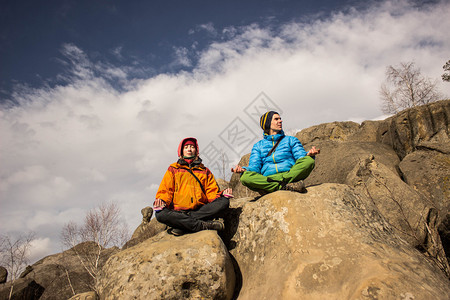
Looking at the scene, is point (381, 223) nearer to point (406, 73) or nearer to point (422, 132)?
point (422, 132)

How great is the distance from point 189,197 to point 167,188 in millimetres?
366

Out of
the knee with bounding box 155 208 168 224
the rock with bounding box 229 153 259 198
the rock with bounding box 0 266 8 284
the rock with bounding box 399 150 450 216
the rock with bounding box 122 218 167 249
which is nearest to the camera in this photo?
the knee with bounding box 155 208 168 224

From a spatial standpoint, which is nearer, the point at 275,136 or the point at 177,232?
the point at 177,232

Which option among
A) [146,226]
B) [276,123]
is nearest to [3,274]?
[146,226]

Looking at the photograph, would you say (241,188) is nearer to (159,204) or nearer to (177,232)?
(177,232)

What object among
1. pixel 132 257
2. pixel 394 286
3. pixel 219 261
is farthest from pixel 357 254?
pixel 132 257

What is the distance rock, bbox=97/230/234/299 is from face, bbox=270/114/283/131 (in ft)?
7.74

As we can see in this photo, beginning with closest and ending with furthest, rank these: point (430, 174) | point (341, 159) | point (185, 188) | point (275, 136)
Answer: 1. point (185, 188)
2. point (275, 136)
3. point (430, 174)
4. point (341, 159)

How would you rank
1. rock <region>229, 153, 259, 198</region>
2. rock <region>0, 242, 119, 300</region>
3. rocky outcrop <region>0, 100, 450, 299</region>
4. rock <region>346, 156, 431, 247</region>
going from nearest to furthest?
1. rocky outcrop <region>0, 100, 450, 299</region>
2. rock <region>346, 156, 431, 247</region>
3. rock <region>229, 153, 259, 198</region>
4. rock <region>0, 242, 119, 300</region>

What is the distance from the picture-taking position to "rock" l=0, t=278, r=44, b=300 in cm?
1638

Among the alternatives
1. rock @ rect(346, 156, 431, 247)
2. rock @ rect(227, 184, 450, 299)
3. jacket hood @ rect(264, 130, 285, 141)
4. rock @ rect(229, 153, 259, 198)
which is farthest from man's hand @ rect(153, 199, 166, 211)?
rock @ rect(229, 153, 259, 198)

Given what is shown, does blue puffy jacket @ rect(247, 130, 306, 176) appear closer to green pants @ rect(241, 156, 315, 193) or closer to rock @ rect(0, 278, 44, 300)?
green pants @ rect(241, 156, 315, 193)

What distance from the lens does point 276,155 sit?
4.58m

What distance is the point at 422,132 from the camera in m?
9.66
